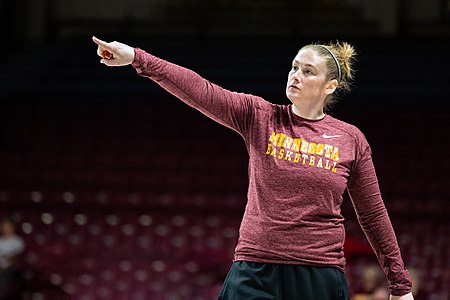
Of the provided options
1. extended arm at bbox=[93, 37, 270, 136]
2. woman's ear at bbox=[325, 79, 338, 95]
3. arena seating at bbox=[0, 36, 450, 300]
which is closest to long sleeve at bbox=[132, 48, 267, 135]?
extended arm at bbox=[93, 37, 270, 136]

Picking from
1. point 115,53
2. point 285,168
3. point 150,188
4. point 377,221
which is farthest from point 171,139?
point 115,53

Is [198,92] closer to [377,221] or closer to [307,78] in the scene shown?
[307,78]

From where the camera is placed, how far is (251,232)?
2.33 metres

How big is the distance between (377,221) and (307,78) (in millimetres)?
501

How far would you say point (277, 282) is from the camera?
2.30 metres

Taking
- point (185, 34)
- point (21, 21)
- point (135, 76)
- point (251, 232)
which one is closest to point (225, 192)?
point (135, 76)

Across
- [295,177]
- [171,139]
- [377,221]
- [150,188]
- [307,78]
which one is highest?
[307,78]

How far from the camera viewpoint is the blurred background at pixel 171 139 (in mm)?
7625

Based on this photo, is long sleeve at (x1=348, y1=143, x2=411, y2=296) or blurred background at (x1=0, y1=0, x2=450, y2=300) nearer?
long sleeve at (x1=348, y1=143, x2=411, y2=296)

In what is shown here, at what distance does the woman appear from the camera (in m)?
2.30

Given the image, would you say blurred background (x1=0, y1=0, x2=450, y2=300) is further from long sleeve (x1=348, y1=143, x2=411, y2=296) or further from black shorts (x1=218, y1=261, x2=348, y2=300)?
black shorts (x1=218, y1=261, x2=348, y2=300)

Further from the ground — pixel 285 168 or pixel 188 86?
pixel 188 86

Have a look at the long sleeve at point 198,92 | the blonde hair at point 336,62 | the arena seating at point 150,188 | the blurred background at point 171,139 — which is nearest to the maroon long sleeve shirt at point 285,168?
the long sleeve at point 198,92

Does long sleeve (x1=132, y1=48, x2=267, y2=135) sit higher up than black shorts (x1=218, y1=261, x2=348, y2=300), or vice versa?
long sleeve (x1=132, y1=48, x2=267, y2=135)
